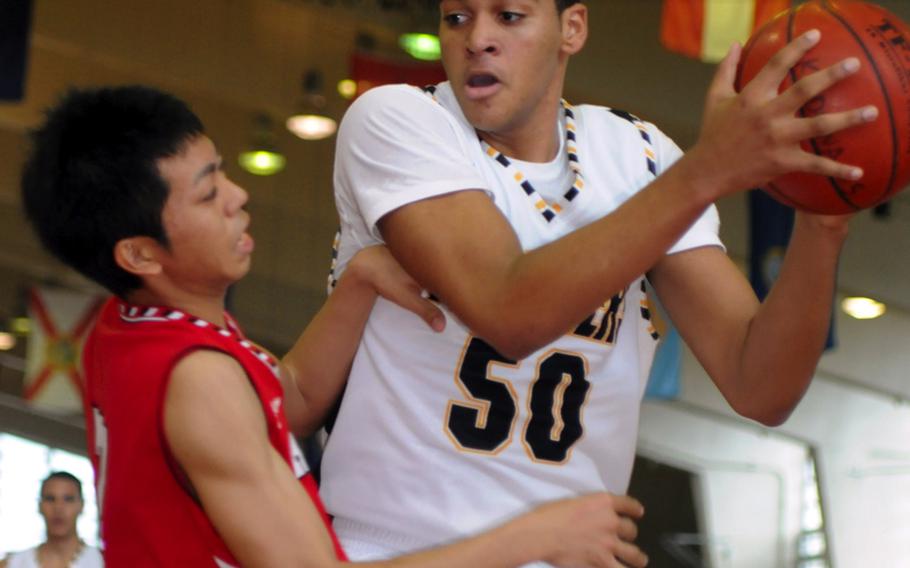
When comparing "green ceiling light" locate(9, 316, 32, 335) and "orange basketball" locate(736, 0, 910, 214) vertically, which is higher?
"orange basketball" locate(736, 0, 910, 214)

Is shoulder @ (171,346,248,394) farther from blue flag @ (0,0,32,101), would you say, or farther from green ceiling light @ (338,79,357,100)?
green ceiling light @ (338,79,357,100)

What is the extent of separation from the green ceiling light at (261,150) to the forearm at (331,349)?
1414 centimetres

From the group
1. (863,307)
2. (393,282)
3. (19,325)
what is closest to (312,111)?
(863,307)

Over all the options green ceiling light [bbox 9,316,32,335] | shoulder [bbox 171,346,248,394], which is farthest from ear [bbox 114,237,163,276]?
green ceiling light [bbox 9,316,32,335]

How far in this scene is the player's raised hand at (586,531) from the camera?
2.79m

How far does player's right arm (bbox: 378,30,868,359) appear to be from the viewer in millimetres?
2371

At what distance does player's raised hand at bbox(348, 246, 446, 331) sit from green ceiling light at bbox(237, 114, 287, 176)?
560 inches

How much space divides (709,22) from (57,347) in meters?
10.1

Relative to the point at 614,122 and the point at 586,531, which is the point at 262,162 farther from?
the point at 586,531

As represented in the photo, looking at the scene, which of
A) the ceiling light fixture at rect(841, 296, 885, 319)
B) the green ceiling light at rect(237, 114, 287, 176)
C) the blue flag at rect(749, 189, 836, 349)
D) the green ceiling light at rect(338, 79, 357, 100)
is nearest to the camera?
the blue flag at rect(749, 189, 836, 349)

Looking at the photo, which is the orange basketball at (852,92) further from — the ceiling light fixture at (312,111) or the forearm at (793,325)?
the ceiling light fixture at (312,111)

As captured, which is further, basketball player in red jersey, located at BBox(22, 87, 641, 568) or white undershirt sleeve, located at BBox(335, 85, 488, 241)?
white undershirt sleeve, located at BBox(335, 85, 488, 241)

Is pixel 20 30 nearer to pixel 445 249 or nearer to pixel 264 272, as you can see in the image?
pixel 445 249

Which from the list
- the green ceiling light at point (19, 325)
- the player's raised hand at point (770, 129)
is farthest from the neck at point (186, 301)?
the green ceiling light at point (19, 325)
